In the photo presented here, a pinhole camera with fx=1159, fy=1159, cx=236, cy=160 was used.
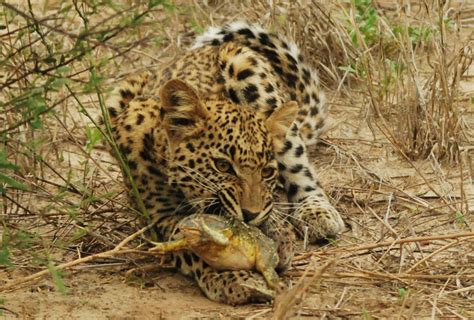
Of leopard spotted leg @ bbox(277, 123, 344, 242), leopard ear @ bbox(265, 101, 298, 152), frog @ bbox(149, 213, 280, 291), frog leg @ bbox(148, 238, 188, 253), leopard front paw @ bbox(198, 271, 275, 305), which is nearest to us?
leopard front paw @ bbox(198, 271, 275, 305)

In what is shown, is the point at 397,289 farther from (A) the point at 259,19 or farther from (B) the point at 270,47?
(A) the point at 259,19

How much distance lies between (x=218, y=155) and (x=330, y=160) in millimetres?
2526

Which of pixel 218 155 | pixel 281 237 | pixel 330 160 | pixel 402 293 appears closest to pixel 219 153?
pixel 218 155

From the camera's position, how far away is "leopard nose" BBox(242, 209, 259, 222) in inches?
251

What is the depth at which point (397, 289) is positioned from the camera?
6.39 metres

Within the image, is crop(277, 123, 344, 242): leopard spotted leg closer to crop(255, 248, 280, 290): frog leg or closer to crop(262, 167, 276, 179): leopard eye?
crop(262, 167, 276, 179): leopard eye

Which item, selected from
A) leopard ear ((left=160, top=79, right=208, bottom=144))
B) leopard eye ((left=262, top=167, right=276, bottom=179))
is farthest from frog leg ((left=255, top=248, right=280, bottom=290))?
leopard ear ((left=160, top=79, right=208, bottom=144))

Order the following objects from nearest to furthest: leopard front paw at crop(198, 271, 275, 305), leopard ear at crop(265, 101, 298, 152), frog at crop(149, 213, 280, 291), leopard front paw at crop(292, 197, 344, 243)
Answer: leopard front paw at crop(198, 271, 275, 305)
frog at crop(149, 213, 280, 291)
leopard ear at crop(265, 101, 298, 152)
leopard front paw at crop(292, 197, 344, 243)

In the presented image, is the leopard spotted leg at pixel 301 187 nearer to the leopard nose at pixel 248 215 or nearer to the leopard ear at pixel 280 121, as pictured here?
the leopard ear at pixel 280 121

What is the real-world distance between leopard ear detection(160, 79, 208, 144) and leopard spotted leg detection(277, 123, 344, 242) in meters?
1.26

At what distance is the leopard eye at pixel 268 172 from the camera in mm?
6543

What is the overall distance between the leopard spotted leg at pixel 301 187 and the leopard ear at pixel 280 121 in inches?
33.6

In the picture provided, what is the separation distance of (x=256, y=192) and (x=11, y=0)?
4.94 m

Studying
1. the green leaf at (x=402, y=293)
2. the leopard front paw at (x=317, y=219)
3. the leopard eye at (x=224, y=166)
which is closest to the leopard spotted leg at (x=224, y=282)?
the leopard eye at (x=224, y=166)
